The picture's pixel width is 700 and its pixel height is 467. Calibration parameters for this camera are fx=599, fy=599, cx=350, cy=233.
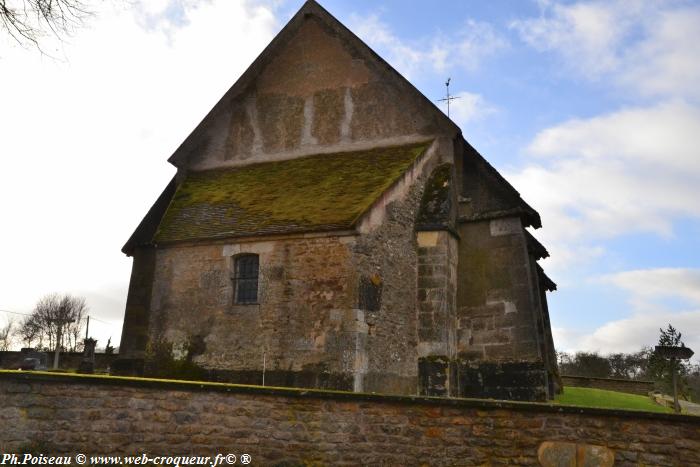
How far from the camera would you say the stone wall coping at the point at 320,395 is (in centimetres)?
701

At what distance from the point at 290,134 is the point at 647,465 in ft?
40.4

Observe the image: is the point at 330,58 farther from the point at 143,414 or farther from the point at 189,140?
the point at 143,414

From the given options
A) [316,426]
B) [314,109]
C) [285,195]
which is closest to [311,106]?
[314,109]

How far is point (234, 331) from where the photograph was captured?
13305 mm

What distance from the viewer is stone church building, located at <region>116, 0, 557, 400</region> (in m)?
12.7

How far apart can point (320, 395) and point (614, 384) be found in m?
27.0

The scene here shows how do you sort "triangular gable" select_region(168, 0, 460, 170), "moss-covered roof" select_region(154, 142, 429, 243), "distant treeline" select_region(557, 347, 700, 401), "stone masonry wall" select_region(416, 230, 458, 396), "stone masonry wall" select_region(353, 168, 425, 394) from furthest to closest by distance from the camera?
"distant treeline" select_region(557, 347, 700, 401), "triangular gable" select_region(168, 0, 460, 170), "moss-covered roof" select_region(154, 142, 429, 243), "stone masonry wall" select_region(416, 230, 458, 396), "stone masonry wall" select_region(353, 168, 425, 394)

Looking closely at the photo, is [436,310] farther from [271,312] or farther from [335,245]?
[271,312]

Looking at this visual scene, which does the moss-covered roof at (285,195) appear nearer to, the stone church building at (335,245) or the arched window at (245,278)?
the stone church building at (335,245)

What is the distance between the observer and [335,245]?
42.0 ft

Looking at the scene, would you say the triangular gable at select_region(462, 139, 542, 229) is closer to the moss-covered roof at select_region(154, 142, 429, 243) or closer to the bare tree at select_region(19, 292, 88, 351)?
the moss-covered roof at select_region(154, 142, 429, 243)

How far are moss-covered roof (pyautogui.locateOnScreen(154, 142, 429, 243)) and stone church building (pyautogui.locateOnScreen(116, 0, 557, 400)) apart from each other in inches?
2.1

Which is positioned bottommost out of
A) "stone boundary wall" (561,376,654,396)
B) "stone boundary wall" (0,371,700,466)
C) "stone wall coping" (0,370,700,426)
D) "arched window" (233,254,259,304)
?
"stone boundary wall" (0,371,700,466)

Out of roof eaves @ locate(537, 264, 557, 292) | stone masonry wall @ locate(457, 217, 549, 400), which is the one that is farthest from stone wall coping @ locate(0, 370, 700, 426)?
roof eaves @ locate(537, 264, 557, 292)
